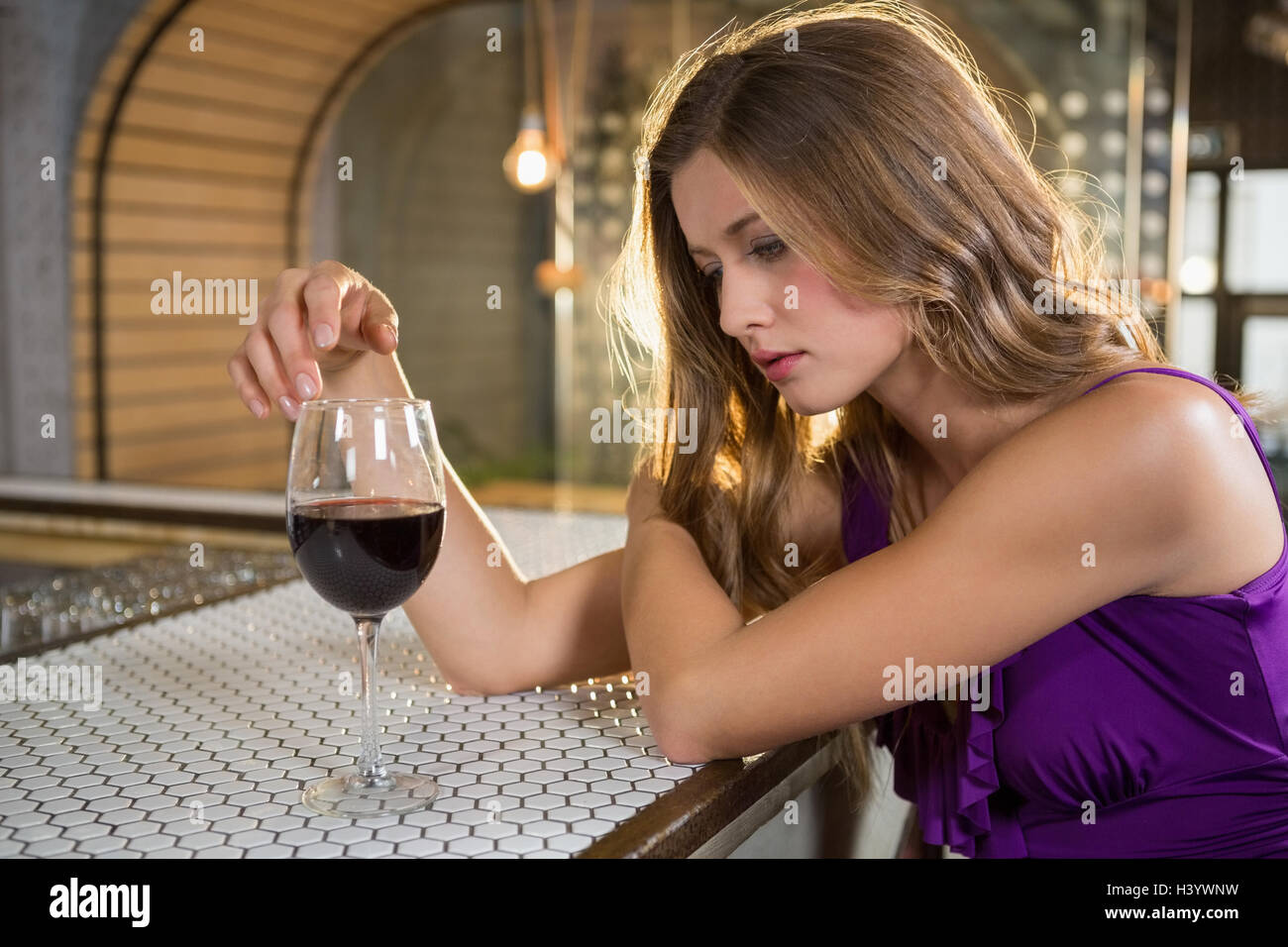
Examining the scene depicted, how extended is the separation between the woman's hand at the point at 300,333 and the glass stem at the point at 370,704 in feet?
0.68

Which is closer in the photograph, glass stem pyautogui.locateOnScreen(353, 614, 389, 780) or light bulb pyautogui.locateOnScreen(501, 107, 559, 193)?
glass stem pyautogui.locateOnScreen(353, 614, 389, 780)

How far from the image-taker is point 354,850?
2.74ft

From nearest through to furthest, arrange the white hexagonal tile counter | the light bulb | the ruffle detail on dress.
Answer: the white hexagonal tile counter → the ruffle detail on dress → the light bulb

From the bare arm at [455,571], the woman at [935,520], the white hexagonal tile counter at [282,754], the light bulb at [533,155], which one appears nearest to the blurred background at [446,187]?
the light bulb at [533,155]

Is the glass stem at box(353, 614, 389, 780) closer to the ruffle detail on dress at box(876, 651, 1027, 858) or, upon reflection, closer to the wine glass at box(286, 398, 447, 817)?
the wine glass at box(286, 398, 447, 817)

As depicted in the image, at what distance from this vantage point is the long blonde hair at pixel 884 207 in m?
1.19

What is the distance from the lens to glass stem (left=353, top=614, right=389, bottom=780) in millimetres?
924

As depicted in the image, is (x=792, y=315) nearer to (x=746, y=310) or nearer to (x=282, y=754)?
(x=746, y=310)

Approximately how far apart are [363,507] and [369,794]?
0.23 meters

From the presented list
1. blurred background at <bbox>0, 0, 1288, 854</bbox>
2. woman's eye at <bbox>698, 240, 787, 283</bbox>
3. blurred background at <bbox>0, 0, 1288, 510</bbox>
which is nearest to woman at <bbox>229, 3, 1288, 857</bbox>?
woman's eye at <bbox>698, 240, 787, 283</bbox>

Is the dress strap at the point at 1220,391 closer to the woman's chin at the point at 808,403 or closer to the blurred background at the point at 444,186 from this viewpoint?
the woman's chin at the point at 808,403

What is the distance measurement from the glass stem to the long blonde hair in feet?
1.79

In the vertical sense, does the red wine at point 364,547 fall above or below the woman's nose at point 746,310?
below

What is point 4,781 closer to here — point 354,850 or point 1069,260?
point 354,850
